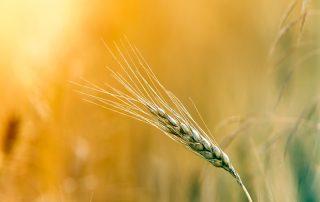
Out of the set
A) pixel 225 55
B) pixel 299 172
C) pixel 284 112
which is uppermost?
pixel 225 55

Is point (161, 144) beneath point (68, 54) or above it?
beneath

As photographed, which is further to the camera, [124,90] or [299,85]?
[299,85]

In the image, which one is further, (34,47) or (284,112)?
(284,112)

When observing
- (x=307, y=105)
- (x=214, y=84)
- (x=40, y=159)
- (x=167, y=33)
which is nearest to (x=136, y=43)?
(x=167, y=33)

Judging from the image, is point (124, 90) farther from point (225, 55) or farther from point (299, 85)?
point (299, 85)

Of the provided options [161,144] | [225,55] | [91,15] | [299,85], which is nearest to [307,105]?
[299,85]

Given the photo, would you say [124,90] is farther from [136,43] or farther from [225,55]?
[225,55]
